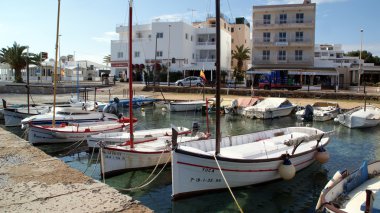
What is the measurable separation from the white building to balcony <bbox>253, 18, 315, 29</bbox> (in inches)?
370

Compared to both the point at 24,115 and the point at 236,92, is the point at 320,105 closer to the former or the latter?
the point at 236,92

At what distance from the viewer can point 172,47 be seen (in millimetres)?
69625

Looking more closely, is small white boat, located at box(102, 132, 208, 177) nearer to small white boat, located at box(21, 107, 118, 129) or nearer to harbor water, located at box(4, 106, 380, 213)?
harbor water, located at box(4, 106, 380, 213)

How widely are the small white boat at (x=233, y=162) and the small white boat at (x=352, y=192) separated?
2742mm

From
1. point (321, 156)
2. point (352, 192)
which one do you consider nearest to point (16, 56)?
point (321, 156)

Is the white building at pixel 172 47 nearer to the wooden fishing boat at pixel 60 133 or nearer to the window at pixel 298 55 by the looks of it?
the window at pixel 298 55

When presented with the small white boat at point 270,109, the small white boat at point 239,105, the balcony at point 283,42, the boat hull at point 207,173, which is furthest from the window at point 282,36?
the boat hull at point 207,173

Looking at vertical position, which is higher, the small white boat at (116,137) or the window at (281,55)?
the window at (281,55)

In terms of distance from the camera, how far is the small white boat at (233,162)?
1208cm

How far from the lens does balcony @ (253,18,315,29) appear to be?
62.5 meters

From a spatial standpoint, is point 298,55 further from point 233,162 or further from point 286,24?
point 233,162

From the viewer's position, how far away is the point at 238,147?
1611 cm

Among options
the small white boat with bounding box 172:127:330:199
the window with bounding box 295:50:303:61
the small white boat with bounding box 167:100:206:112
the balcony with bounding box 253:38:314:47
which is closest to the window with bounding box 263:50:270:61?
the balcony with bounding box 253:38:314:47

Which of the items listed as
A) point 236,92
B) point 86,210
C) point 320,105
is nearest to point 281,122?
point 320,105
